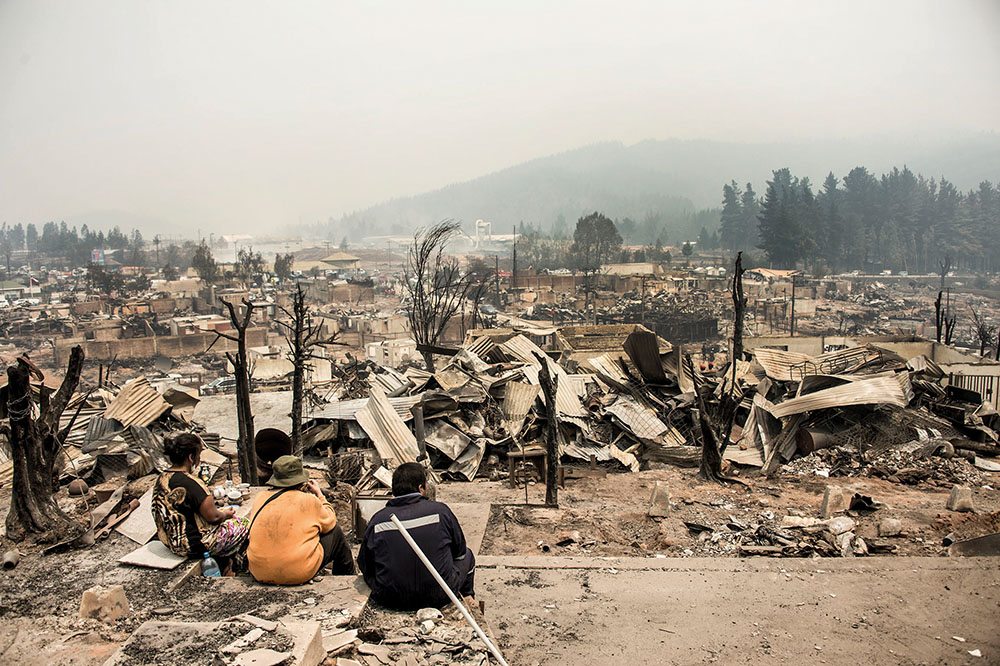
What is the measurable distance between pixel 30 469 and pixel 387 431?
6.61 metres

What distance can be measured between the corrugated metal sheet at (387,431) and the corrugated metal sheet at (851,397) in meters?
6.02

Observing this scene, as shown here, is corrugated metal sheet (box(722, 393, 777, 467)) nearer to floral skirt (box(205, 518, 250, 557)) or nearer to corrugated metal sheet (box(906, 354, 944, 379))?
corrugated metal sheet (box(906, 354, 944, 379))

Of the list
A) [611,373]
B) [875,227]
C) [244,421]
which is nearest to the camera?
[244,421]

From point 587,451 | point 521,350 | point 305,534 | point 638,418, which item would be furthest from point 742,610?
point 521,350

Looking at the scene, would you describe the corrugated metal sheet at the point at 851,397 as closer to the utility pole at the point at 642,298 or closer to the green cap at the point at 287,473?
the green cap at the point at 287,473

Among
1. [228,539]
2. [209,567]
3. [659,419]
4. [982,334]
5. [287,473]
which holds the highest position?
[287,473]

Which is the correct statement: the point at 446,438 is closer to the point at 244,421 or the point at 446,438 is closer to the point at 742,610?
the point at 244,421

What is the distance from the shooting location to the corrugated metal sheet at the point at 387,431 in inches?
432

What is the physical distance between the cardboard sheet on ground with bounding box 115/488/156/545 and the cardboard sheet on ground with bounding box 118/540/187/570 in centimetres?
26

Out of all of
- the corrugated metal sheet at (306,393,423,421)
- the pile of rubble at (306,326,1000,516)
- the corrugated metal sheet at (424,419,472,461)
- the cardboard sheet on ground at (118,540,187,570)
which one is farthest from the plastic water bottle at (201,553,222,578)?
the corrugated metal sheet at (306,393,423,421)

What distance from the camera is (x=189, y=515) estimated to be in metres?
4.11

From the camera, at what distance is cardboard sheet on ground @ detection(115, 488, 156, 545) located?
4715 mm

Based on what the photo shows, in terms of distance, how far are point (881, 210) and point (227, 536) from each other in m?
101

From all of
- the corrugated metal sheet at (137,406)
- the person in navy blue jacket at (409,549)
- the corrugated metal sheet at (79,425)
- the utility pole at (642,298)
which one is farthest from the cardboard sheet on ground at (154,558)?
the utility pole at (642,298)
